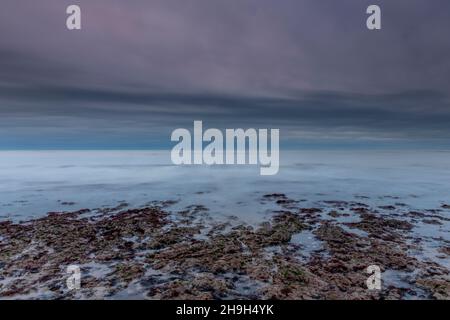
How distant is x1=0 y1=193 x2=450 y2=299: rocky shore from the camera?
1101 centimetres

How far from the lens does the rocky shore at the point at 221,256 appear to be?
433 inches

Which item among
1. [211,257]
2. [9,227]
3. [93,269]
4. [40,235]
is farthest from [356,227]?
[9,227]

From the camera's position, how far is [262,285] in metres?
11.5

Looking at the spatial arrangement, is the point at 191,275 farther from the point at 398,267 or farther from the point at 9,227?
the point at 9,227

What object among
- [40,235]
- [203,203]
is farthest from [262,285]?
[203,203]

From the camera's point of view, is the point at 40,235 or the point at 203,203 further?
the point at 203,203

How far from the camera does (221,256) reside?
14406mm
